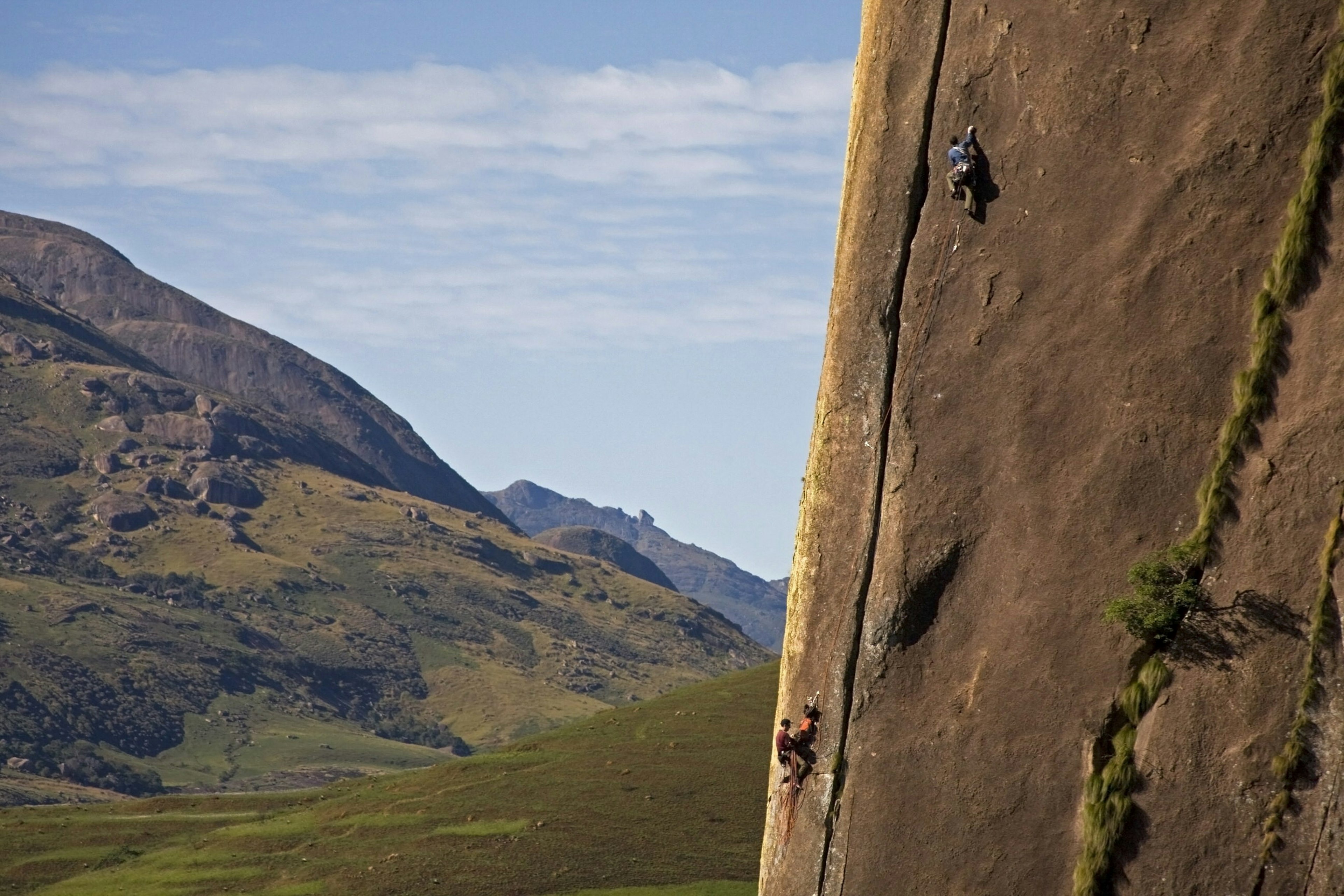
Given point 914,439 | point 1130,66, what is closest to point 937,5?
point 1130,66

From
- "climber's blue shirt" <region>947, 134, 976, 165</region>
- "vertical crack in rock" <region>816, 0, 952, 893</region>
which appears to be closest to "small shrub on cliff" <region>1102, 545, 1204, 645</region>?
"vertical crack in rock" <region>816, 0, 952, 893</region>

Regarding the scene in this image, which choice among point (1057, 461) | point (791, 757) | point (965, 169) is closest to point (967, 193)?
point (965, 169)

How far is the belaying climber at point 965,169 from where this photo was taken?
1001 inches

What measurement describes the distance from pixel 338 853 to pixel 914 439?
69648mm

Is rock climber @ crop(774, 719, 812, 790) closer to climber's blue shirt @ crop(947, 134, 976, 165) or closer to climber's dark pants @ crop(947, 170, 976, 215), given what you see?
climber's dark pants @ crop(947, 170, 976, 215)

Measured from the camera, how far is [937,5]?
26.3 metres

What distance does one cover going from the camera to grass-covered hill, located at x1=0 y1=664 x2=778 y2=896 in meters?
80.6

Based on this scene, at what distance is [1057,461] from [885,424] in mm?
2847

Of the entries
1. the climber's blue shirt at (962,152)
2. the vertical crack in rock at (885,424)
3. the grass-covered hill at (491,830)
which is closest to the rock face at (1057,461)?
the vertical crack in rock at (885,424)

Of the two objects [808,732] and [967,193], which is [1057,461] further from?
[808,732]

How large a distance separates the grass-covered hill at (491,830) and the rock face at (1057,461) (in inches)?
2016

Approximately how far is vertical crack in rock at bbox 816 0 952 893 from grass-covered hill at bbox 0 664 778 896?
165 ft

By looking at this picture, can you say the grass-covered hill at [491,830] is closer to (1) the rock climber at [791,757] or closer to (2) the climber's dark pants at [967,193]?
(1) the rock climber at [791,757]

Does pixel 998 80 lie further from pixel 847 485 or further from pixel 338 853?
pixel 338 853
